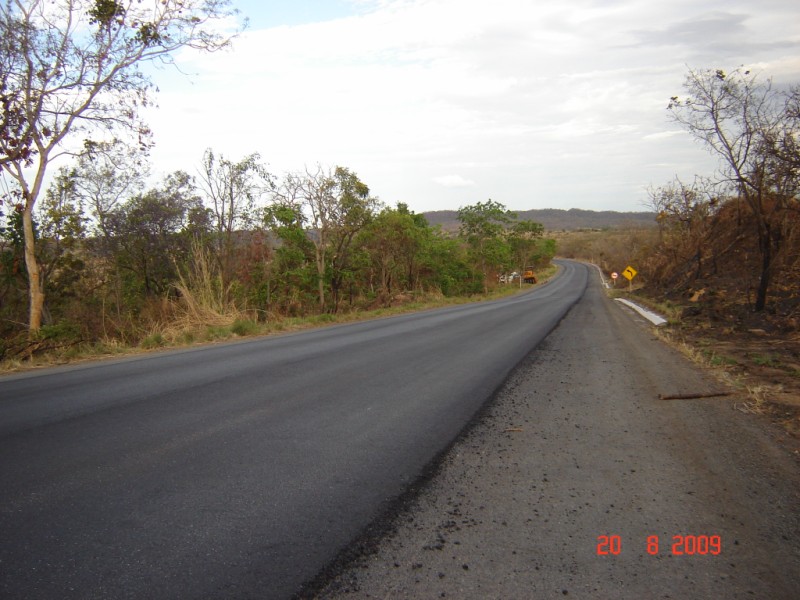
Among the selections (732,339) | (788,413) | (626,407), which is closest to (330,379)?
(626,407)

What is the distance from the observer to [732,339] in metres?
11.4

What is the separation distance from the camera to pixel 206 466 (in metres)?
3.86

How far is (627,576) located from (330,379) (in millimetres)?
5046

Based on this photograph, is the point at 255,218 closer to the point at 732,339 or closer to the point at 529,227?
the point at 732,339

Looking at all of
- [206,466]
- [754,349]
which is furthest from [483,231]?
[206,466]

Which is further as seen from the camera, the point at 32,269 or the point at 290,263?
the point at 290,263

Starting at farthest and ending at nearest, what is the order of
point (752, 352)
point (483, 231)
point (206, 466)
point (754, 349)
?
1. point (483, 231)
2. point (754, 349)
3. point (752, 352)
4. point (206, 466)

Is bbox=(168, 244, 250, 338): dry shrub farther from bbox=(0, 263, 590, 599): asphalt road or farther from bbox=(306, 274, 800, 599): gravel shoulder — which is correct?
bbox=(306, 274, 800, 599): gravel shoulder

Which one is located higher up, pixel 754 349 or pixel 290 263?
pixel 290 263

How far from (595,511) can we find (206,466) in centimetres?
282

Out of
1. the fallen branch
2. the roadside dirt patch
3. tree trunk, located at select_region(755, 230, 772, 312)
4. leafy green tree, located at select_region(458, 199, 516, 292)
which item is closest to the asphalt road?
the fallen branch

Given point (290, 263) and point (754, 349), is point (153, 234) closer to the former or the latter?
point (290, 263)

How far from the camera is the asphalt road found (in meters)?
2.53

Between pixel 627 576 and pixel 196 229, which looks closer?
pixel 627 576
